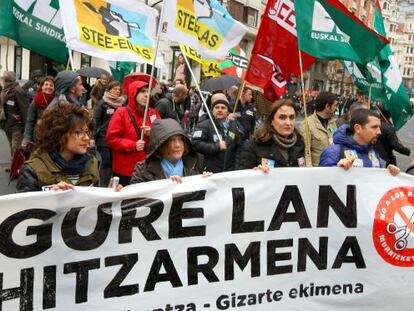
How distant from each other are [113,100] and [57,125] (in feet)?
12.0

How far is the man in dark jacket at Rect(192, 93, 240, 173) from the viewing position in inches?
212

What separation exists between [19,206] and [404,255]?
8.06 feet

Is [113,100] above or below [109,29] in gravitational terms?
below

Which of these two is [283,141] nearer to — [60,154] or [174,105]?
[60,154]

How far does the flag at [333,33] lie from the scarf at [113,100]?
280cm

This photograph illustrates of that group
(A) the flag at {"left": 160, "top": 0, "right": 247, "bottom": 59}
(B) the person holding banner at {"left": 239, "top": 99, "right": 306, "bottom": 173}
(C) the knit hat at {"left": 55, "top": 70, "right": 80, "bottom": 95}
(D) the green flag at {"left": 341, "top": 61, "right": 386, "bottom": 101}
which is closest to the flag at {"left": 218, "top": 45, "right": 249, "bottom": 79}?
(D) the green flag at {"left": 341, "top": 61, "right": 386, "bottom": 101}

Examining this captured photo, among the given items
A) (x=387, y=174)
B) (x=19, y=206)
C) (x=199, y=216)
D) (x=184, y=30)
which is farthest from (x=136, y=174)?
(x=184, y=30)

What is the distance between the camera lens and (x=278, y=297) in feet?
10.6

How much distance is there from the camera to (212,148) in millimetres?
5355

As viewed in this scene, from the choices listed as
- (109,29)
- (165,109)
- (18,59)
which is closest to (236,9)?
(18,59)

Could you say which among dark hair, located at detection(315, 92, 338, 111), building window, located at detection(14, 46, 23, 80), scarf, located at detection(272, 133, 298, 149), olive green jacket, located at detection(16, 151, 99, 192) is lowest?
olive green jacket, located at detection(16, 151, 99, 192)

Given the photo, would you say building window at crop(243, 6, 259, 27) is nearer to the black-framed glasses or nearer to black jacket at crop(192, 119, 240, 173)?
black jacket at crop(192, 119, 240, 173)

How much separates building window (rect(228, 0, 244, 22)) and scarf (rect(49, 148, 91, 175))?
4036 centimetres

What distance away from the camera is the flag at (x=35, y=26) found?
6.01 meters
